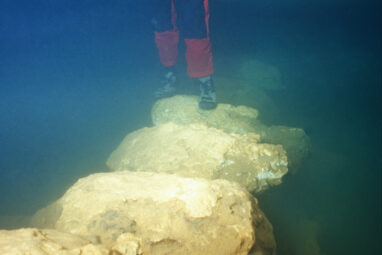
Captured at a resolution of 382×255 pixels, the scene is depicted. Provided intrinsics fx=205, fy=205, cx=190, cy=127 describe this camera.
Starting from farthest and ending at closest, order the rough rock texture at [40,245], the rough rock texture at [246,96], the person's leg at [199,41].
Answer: the rough rock texture at [246,96] < the person's leg at [199,41] < the rough rock texture at [40,245]

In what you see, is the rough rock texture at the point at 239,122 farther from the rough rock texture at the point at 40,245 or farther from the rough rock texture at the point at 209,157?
the rough rock texture at the point at 40,245

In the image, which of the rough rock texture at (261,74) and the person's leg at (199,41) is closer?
the person's leg at (199,41)

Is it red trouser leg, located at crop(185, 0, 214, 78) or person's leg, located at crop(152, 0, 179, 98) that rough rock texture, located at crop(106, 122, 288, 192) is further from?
person's leg, located at crop(152, 0, 179, 98)

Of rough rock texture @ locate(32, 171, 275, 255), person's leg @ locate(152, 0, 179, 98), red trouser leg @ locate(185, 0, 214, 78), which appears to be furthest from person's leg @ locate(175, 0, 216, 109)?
rough rock texture @ locate(32, 171, 275, 255)

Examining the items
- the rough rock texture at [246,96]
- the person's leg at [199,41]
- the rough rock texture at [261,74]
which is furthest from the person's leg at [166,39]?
the rough rock texture at [261,74]

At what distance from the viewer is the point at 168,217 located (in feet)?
4.73

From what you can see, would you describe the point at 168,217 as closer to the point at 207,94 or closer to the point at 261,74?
the point at 207,94

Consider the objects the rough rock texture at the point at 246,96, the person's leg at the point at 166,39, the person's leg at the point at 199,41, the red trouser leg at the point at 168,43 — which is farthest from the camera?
the rough rock texture at the point at 246,96

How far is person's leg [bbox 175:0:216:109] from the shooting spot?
3.26 meters

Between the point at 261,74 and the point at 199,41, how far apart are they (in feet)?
12.8

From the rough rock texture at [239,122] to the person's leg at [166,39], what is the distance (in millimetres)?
716

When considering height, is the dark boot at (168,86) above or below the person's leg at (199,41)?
below

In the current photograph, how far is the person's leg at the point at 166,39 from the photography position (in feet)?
12.7

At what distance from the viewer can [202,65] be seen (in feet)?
11.6
